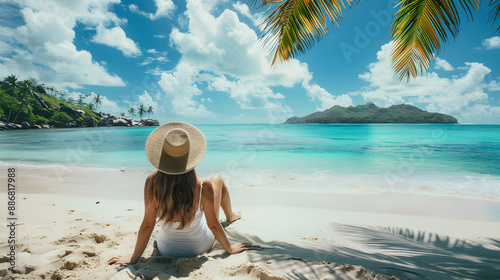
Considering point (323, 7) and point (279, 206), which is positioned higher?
point (323, 7)

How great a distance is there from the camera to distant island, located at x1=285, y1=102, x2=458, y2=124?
334 feet

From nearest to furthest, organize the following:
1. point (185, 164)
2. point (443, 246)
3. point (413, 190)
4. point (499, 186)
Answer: point (185, 164)
point (443, 246)
point (413, 190)
point (499, 186)

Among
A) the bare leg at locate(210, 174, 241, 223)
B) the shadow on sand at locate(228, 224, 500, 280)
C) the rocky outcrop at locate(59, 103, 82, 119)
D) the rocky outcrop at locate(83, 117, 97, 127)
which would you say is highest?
the rocky outcrop at locate(59, 103, 82, 119)

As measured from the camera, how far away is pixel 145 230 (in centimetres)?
188

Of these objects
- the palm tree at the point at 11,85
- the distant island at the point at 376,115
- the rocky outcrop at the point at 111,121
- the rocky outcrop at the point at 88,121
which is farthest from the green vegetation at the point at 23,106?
the distant island at the point at 376,115

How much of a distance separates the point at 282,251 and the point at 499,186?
7.14 meters

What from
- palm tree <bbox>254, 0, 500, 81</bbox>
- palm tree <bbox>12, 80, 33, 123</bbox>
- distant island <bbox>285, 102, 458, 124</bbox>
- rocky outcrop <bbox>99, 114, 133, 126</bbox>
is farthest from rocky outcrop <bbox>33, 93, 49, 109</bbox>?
distant island <bbox>285, 102, 458, 124</bbox>

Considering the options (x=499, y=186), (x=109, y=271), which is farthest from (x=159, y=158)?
(x=499, y=186)

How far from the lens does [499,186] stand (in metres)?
6.02

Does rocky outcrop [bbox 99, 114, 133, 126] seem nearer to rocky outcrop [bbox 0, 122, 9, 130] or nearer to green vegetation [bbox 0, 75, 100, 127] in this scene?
green vegetation [bbox 0, 75, 100, 127]

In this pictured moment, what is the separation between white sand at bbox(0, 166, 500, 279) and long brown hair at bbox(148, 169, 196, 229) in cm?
42

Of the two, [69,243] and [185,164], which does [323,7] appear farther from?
[69,243]

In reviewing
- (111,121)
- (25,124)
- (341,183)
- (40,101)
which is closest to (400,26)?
(341,183)

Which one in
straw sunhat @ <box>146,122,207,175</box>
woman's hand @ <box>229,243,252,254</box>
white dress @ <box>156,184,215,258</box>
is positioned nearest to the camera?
straw sunhat @ <box>146,122,207,175</box>
